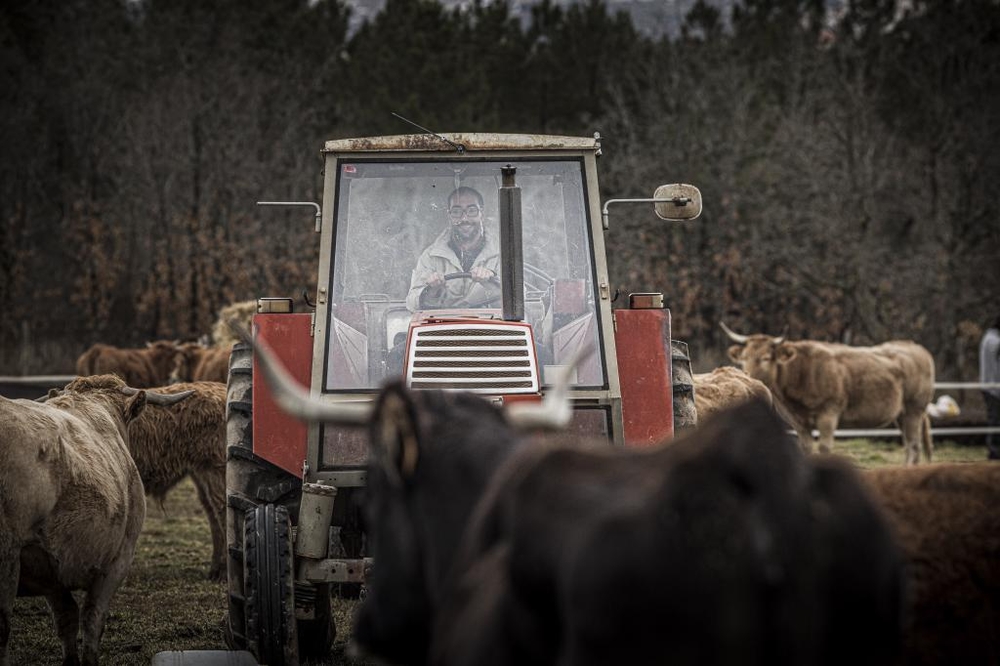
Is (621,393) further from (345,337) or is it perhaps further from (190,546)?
(190,546)

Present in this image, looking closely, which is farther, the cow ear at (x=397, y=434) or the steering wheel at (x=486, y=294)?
the steering wheel at (x=486, y=294)

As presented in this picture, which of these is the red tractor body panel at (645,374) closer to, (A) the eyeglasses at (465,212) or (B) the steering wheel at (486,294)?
(B) the steering wheel at (486,294)

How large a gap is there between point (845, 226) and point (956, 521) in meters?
24.5

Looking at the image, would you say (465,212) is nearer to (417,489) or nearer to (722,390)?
(417,489)

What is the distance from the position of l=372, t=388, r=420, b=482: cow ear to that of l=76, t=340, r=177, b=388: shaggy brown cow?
14992mm

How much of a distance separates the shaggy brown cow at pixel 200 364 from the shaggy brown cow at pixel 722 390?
20.4 ft

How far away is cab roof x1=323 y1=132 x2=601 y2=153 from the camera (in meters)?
6.36

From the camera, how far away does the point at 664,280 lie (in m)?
28.0

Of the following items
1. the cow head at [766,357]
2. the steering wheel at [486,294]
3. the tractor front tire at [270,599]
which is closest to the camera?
the tractor front tire at [270,599]

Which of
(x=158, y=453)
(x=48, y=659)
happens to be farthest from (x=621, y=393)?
(x=158, y=453)

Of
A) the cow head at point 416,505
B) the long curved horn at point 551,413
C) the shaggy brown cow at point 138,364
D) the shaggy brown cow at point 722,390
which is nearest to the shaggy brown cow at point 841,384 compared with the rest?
the shaggy brown cow at point 722,390

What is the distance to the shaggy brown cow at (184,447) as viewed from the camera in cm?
1016

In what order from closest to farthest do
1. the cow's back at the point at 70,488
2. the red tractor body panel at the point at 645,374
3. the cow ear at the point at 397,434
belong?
the cow ear at the point at 397,434
the cow's back at the point at 70,488
the red tractor body panel at the point at 645,374

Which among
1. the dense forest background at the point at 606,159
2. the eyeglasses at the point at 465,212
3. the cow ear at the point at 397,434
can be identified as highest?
the dense forest background at the point at 606,159
